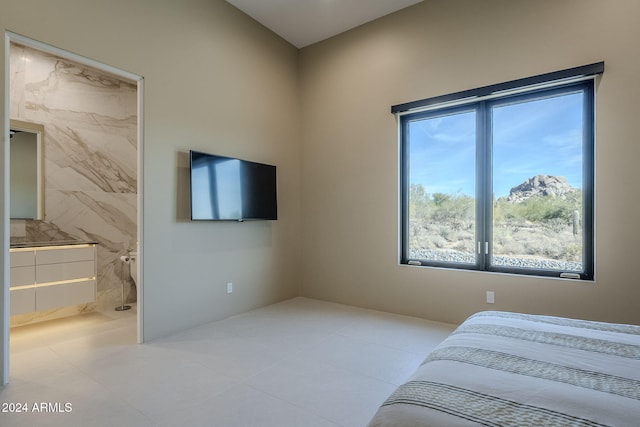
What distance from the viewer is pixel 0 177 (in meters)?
2.21

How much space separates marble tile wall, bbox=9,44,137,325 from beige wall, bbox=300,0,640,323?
7.98ft

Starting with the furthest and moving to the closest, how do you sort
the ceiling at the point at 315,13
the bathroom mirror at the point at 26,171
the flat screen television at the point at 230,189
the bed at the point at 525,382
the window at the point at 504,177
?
1. the ceiling at the point at 315,13
2. the bathroom mirror at the point at 26,171
3. the flat screen television at the point at 230,189
4. the window at the point at 504,177
5. the bed at the point at 525,382

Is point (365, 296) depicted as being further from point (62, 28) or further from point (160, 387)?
point (62, 28)

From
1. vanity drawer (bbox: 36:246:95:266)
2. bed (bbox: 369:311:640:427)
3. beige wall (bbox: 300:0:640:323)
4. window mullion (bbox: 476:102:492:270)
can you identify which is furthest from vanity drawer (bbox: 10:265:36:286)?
window mullion (bbox: 476:102:492:270)

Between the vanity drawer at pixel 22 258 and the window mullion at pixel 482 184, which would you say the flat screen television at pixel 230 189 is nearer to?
the vanity drawer at pixel 22 258

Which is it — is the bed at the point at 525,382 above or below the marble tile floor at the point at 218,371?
above

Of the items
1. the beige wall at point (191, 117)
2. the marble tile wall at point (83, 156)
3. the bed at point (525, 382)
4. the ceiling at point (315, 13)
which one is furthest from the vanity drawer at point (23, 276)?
the bed at point (525, 382)

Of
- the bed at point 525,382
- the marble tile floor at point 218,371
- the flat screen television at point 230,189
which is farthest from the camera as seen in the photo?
the flat screen television at point 230,189

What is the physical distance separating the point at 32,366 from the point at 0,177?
57.6 inches

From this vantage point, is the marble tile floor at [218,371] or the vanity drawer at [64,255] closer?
the marble tile floor at [218,371]

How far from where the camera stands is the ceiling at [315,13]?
3.75 meters

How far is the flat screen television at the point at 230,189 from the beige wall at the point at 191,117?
0.16 metres

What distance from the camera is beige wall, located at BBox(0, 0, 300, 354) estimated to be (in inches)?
108

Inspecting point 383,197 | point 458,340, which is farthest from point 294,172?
point 458,340
